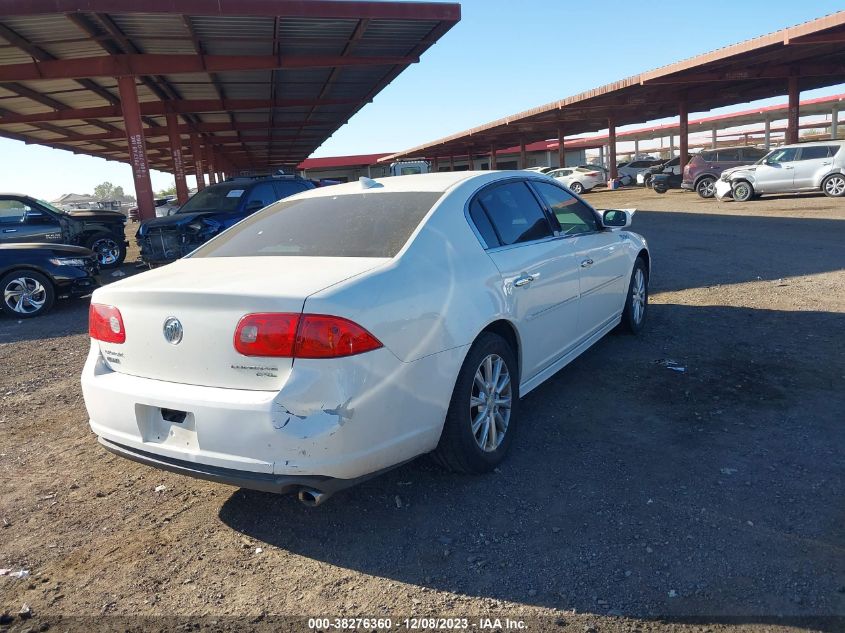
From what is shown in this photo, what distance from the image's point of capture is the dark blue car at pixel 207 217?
449 inches

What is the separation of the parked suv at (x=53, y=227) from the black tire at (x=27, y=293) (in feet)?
10.3

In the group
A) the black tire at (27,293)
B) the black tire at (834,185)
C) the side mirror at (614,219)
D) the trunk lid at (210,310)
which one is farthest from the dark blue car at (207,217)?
the black tire at (834,185)

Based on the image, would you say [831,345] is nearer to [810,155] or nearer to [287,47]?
[287,47]

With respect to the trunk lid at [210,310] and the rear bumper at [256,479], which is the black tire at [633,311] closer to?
the trunk lid at [210,310]

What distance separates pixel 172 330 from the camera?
290 centimetres

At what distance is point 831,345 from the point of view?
17.6 feet

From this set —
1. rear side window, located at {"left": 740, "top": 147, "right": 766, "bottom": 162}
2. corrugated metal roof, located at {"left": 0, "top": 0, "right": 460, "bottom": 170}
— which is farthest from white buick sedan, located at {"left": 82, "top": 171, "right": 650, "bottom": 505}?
rear side window, located at {"left": 740, "top": 147, "right": 766, "bottom": 162}

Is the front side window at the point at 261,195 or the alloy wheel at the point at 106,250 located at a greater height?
the front side window at the point at 261,195

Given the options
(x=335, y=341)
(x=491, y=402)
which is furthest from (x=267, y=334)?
(x=491, y=402)

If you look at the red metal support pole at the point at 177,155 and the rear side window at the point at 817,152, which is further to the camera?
the red metal support pole at the point at 177,155

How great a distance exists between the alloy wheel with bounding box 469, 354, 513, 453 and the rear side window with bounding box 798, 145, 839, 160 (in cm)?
1875

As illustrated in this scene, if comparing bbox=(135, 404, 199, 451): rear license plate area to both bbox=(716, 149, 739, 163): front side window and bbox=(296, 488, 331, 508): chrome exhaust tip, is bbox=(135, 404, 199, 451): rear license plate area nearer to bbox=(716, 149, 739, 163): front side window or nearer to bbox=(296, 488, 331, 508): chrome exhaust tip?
bbox=(296, 488, 331, 508): chrome exhaust tip

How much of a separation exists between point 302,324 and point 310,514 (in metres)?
1.17

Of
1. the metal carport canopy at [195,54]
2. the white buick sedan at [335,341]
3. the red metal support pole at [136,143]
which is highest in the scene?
the metal carport canopy at [195,54]
